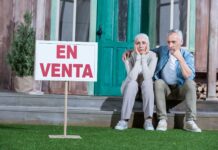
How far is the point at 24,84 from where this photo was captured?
816cm

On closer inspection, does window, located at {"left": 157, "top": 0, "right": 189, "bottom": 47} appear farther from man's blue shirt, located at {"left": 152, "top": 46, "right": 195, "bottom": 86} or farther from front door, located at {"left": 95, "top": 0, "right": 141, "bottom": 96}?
man's blue shirt, located at {"left": 152, "top": 46, "right": 195, "bottom": 86}

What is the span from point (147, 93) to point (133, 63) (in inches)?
17.3

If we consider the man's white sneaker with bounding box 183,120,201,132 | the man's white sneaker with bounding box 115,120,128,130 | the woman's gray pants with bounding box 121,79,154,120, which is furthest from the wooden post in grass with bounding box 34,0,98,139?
the man's white sneaker with bounding box 183,120,201,132

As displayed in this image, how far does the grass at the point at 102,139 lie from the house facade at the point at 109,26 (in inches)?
109

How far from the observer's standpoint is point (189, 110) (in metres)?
6.22

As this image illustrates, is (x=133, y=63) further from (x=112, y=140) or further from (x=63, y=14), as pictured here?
(x=63, y=14)

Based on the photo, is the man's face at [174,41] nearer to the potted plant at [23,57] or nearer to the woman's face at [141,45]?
the woman's face at [141,45]

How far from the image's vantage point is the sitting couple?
20.2 ft

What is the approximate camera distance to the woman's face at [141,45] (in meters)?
6.33

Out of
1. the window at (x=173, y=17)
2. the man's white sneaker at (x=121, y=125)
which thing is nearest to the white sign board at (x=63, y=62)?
the man's white sneaker at (x=121, y=125)

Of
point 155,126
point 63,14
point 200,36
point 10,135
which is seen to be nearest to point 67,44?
point 10,135

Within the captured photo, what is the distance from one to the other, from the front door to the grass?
8.99 ft

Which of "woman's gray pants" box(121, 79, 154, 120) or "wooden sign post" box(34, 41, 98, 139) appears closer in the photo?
"wooden sign post" box(34, 41, 98, 139)

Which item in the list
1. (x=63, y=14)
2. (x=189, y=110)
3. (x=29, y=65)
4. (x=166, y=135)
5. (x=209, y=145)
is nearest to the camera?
(x=209, y=145)
